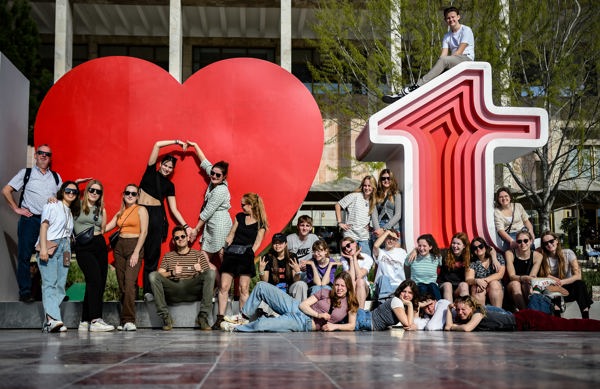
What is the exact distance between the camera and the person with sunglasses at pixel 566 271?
7.52m

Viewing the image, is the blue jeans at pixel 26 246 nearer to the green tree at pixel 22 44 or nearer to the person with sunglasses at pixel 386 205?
the person with sunglasses at pixel 386 205

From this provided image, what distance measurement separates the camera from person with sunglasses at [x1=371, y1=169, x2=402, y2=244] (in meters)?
8.09

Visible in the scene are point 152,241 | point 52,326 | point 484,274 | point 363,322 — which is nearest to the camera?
point 52,326

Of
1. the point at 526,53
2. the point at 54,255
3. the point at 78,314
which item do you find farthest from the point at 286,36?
the point at 54,255

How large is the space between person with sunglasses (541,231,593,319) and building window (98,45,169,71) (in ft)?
71.7

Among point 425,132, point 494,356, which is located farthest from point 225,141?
point 494,356

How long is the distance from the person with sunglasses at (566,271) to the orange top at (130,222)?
4512 mm

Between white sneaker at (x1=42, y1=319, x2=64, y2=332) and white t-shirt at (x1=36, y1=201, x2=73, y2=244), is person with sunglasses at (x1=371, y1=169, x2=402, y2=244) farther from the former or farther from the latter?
white sneaker at (x1=42, y1=319, x2=64, y2=332)

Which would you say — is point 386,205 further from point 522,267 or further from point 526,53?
point 526,53

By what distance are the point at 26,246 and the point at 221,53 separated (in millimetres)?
21080

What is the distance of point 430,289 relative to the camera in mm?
7258

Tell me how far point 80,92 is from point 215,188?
7.22 ft

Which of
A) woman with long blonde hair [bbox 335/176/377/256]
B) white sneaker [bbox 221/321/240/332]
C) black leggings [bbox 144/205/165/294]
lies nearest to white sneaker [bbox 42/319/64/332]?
black leggings [bbox 144/205/165/294]

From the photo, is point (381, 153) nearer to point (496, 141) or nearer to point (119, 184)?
point (496, 141)
